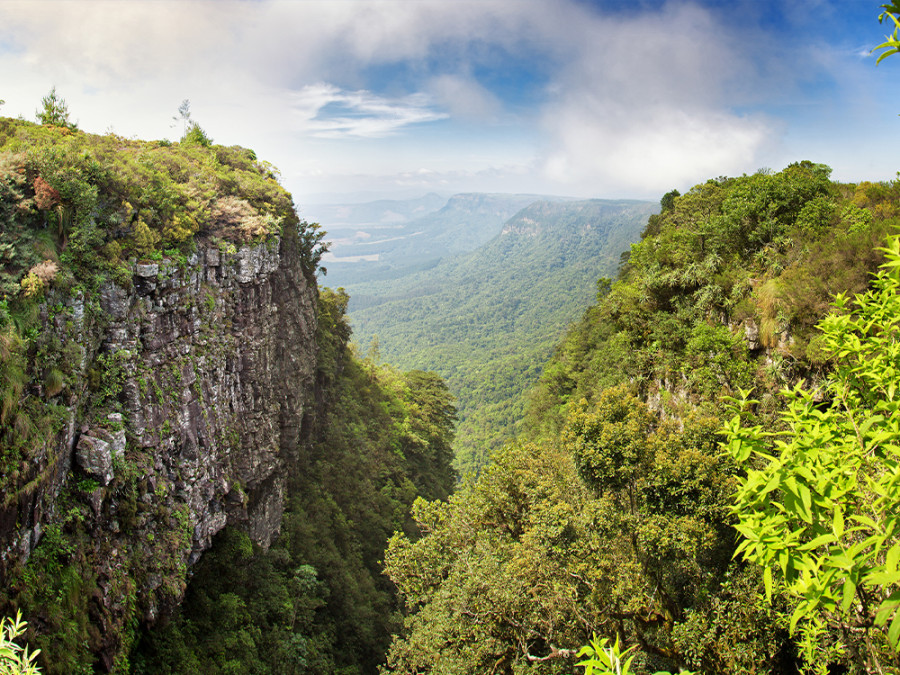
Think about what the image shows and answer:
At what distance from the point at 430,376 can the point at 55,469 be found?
36.2m

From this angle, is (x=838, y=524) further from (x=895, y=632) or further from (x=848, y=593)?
(x=895, y=632)

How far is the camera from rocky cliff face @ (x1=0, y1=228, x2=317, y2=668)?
916 centimetres

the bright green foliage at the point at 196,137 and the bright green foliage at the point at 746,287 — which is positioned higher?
the bright green foliage at the point at 196,137

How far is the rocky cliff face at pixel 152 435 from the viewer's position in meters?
9.16

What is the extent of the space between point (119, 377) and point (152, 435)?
161 centimetres

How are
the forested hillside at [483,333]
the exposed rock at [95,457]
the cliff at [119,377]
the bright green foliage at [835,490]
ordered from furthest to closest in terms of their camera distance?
the forested hillside at [483,333]
the exposed rock at [95,457]
the cliff at [119,377]
the bright green foliage at [835,490]

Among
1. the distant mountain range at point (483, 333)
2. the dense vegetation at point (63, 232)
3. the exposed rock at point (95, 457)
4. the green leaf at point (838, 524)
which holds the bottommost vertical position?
the distant mountain range at point (483, 333)

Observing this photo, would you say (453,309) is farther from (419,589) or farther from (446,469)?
(419,589)

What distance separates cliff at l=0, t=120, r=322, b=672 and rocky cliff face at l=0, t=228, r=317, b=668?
0.04 meters

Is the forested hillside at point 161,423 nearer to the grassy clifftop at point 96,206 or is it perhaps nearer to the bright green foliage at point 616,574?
the grassy clifftop at point 96,206

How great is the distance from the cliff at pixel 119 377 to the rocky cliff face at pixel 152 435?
38 mm

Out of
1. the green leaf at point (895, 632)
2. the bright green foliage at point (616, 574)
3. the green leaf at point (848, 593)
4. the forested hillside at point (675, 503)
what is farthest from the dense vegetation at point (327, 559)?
the green leaf at point (895, 632)

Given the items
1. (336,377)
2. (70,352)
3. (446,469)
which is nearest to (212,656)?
(70,352)

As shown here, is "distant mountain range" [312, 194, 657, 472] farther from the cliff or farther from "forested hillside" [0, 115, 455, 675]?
the cliff
